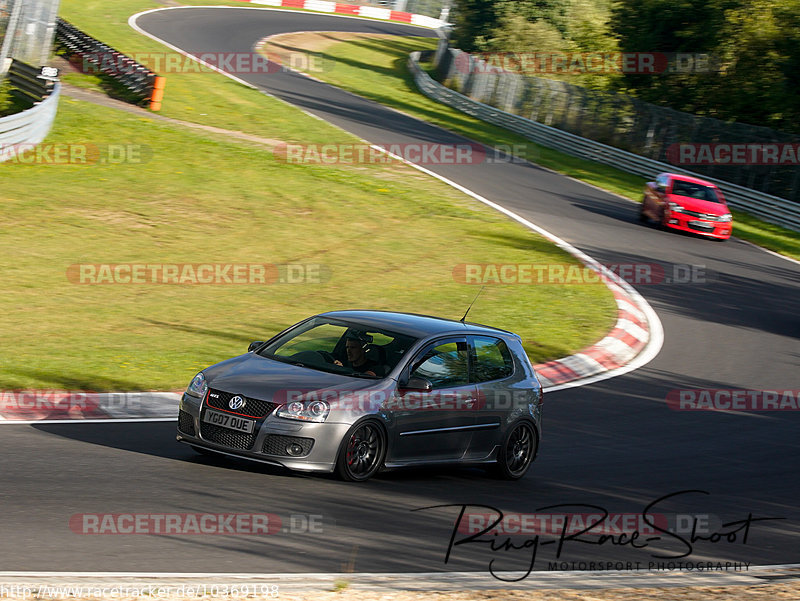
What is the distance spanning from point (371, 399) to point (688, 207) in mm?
21165

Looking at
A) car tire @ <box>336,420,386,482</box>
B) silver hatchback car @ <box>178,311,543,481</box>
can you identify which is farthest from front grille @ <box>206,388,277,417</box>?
car tire @ <box>336,420,386,482</box>

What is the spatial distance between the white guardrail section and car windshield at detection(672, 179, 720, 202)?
1721cm

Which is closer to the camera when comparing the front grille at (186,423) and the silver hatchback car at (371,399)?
the silver hatchback car at (371,399)

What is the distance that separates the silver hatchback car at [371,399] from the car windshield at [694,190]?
Answer: 19.4 meters

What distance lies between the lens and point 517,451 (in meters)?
9.95

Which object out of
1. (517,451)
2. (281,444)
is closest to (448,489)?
(517,451)

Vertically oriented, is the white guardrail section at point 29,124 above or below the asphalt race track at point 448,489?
below

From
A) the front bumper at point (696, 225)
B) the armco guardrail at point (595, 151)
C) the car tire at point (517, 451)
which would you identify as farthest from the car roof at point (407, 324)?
the armco guardrail at point (595, 151)

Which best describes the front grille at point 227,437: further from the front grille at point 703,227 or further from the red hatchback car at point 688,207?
the front grille at point 703,227

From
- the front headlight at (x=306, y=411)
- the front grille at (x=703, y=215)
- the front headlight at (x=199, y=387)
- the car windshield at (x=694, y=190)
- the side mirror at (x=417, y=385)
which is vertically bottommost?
the front grille at (x=703, y=215)

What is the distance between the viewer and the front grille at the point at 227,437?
27.5ft

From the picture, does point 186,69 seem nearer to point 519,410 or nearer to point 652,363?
point 652,363

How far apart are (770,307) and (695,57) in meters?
27.2

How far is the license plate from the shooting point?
8.37m
